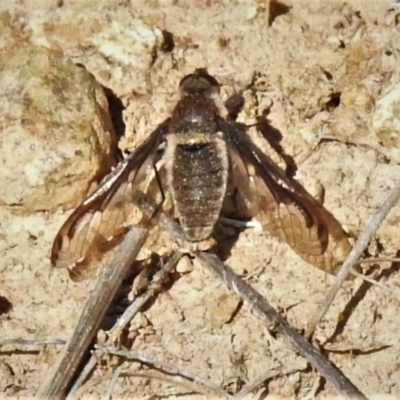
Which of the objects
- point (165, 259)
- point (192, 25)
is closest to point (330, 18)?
point (192, 25)

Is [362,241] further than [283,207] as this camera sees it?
No

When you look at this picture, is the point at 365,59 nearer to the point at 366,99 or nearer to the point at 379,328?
the point at 366,99

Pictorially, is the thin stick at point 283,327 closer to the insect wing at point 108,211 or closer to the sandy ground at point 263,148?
the sandy ground at point 263,148

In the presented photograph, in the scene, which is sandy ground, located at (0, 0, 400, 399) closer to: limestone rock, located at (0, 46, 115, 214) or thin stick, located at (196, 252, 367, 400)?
limestone rock, located at (0, 46, 115, 214)

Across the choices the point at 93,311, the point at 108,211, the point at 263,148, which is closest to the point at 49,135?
the point at 108,211

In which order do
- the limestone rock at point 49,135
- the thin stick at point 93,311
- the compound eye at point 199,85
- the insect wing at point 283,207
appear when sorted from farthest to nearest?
the compound eye at point 199,85 < the limestone rock at point 49,135 < the insect wing at point 283,207 < the thin stick at point 93,311

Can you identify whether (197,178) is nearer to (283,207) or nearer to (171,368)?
(283,207)

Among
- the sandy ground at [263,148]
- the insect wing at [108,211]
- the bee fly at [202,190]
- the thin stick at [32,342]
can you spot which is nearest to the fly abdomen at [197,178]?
the bee fly at [202,190]
